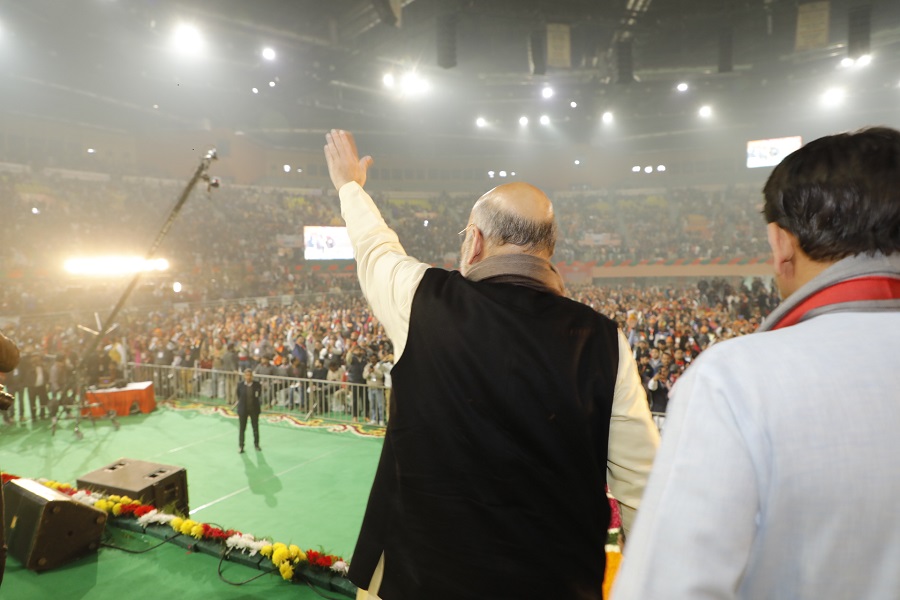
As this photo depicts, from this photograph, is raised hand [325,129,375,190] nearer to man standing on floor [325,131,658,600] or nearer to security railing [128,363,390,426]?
man standing on floor [325,131,658,600]

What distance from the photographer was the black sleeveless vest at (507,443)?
140cm

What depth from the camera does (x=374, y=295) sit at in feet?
5.61

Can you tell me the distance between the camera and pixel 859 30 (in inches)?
583

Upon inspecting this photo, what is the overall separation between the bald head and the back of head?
0.75 meters

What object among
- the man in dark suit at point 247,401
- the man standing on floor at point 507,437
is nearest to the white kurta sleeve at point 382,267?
the man standing on floor at point 507,437

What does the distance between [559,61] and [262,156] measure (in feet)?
79.1

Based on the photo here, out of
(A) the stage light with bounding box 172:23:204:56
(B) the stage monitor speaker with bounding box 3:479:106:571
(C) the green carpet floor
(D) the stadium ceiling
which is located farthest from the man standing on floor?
(A) the stage light with bounding box 172:23:204:56

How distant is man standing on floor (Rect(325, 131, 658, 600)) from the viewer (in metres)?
1.41

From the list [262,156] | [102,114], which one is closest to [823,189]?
[102,114]

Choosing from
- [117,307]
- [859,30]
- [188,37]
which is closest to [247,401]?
[117,307]

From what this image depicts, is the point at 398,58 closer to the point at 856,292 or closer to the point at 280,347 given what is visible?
the point at 280,347

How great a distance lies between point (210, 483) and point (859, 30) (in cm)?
1946

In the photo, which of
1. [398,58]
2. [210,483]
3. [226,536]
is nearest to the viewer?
[226,536]

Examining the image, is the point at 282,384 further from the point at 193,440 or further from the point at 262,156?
the point at 262,156
